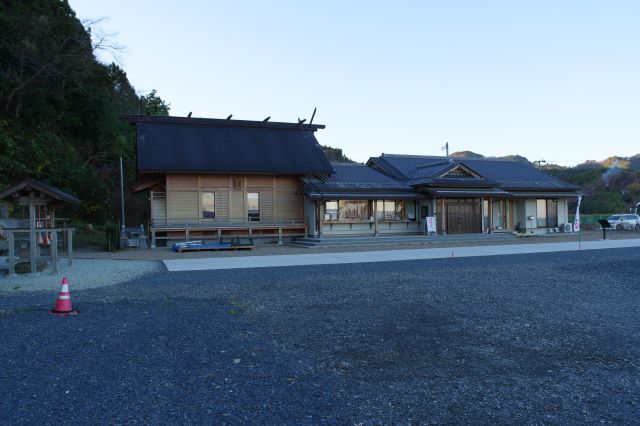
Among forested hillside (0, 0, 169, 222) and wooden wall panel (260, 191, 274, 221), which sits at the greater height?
forested hillside (0, 0, 169, 222)

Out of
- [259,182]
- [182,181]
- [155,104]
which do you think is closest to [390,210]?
[259,182]

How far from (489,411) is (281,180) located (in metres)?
23.4

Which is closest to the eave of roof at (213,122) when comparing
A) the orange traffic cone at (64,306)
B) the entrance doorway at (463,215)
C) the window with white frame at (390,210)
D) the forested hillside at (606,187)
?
the window with white frame at (390,210)

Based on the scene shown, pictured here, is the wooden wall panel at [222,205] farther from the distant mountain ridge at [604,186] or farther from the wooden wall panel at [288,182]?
the distant mountain ridge at [604,186]

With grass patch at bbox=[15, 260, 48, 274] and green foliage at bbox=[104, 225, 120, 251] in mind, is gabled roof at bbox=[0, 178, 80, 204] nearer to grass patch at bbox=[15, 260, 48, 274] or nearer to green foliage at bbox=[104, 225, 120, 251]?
grass patch at bbox=[15, 260, 48, 274]

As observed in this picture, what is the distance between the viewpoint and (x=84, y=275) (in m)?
12.8

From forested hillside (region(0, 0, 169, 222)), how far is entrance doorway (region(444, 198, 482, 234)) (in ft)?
63.0

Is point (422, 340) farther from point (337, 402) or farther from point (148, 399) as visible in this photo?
point (148, 399)

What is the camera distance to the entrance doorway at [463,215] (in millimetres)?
28266

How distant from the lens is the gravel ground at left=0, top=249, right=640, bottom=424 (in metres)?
3.79

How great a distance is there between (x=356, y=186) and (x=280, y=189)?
4310mm

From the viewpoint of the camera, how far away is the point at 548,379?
14.8ft

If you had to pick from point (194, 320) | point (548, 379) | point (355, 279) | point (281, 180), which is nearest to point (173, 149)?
point (281, 180)

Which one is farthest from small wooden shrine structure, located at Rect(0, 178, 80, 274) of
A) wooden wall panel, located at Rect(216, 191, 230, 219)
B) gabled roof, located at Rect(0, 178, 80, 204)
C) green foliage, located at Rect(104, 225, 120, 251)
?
wooden wall panel, located at Rect(216, 191, 230, 219)
